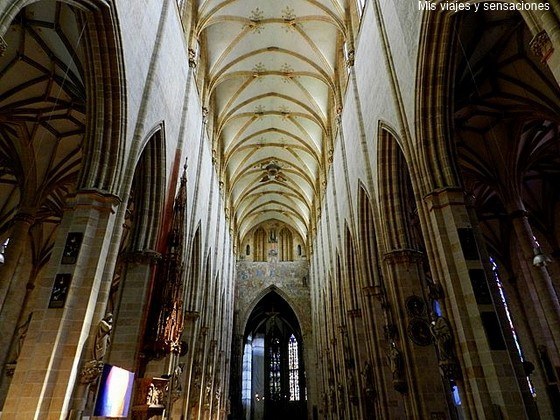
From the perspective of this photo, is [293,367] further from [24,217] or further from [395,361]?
[395,361]

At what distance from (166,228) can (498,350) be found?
27.8ft

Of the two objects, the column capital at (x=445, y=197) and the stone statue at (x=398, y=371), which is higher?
the column capital at (x=445, y=197)

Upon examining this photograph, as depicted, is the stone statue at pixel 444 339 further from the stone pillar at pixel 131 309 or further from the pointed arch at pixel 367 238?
the stone pillar at pixel 131 309

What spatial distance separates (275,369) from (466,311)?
114ft

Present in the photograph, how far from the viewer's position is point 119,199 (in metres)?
7.86

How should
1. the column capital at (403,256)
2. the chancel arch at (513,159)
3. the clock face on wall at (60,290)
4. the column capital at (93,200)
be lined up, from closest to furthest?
the clock face on wall at (60,290) → the column capital at (93,200) → the chancel arch at (513,159) → the column capital at (403,256)

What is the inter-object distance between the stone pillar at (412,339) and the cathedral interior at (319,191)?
5 cm

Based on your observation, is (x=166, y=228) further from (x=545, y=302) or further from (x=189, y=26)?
(x=545, y=302)

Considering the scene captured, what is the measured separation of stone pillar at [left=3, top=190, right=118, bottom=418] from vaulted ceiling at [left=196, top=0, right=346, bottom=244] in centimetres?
1049

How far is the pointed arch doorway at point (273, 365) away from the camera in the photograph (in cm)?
3541

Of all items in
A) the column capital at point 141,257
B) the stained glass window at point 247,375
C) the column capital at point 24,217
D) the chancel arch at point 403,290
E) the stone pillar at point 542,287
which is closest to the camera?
the chancel arch at point 403,290


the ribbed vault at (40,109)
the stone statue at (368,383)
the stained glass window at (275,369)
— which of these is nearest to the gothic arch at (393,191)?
the stone statue at (368,383)

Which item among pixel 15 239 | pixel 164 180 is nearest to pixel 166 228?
pixel 164 180

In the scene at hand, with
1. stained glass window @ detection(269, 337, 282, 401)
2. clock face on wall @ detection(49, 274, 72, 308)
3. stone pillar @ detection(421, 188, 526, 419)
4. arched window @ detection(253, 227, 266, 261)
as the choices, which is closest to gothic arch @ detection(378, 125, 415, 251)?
stone pillar @ detection(421, 188, 526, 419)
